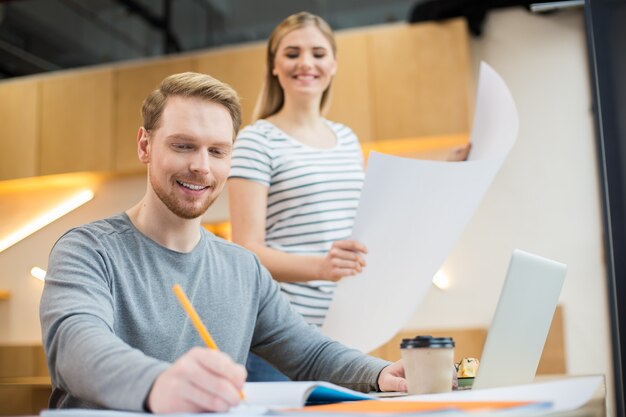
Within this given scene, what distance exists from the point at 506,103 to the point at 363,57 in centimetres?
260

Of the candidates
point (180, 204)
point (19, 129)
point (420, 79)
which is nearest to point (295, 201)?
point (180, 204)

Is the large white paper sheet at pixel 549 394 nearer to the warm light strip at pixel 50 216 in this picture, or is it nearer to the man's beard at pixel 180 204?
the man's beard at pixel 180 204

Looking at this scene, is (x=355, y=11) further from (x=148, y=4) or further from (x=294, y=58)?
(x=294, y=58)

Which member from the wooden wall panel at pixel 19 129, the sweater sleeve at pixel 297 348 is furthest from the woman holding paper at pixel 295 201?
the wooden wall panel at pixel 19 129

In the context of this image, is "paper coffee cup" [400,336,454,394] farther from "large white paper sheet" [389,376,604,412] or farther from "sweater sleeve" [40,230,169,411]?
"sweater sleeve" [40,230,169,411]

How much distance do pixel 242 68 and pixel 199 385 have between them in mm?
3664

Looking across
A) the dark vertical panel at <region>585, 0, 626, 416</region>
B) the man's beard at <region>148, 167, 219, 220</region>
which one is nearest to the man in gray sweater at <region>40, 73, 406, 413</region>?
the man's beard at <region>148, 167, 219, 220</region>

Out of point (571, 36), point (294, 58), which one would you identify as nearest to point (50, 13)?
point (571, 36)

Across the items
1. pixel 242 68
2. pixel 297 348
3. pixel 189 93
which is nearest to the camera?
pixel 189 93

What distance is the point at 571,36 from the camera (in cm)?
405

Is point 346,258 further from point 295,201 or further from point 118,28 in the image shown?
point 118,28

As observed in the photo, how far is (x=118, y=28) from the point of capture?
4.55 meters

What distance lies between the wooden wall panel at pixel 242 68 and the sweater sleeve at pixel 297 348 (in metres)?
2.86

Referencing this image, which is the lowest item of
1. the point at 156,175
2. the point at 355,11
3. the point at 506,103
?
the point at 156,175
